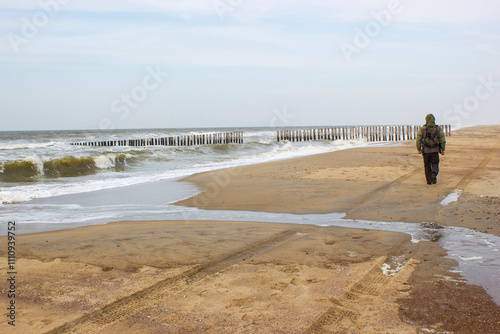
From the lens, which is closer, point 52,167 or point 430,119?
point 430,119

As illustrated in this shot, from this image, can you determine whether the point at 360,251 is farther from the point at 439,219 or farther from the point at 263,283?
the point at 439,219

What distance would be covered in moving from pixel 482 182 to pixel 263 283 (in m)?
8.84

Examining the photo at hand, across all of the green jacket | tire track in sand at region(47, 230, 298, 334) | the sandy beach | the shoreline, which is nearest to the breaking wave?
the shoreline

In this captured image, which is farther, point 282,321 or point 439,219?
point 439,219

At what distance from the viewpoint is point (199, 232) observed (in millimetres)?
6488

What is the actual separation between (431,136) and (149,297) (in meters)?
9.29

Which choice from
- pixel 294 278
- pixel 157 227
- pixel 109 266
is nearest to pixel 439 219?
pixel 294 278

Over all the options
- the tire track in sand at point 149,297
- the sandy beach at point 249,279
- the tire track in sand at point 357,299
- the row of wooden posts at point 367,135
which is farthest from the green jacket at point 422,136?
the row of wooden posts at point 367,135

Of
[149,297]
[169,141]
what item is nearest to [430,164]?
[149,297]

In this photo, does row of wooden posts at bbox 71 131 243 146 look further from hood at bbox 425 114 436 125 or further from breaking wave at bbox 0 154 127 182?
hood at bbox 425 114 436 125

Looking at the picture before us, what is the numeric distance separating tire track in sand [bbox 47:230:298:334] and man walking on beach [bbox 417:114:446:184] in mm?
6936

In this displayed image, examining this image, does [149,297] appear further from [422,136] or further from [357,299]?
[422,136]

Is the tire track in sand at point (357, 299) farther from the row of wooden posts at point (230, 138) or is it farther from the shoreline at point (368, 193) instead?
the row of wooden posts at point (230, 138)

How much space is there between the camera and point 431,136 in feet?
36.4
